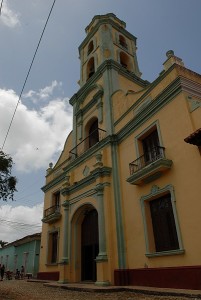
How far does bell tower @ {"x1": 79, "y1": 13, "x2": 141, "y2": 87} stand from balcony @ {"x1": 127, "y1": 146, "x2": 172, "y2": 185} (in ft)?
30.1

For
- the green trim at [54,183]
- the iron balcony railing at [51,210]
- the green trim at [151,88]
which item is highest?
the green trim at [151,88]

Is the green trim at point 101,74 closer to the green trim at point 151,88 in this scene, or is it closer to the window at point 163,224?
the green trim at point 151,88

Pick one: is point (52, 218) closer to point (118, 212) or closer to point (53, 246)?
point (53, 246)

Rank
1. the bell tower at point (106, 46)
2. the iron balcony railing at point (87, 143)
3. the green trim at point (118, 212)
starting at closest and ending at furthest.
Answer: the green trim at point (118, 212)
the iron balcony railing at point (87, 143)
the bell tower at point (106, 46)

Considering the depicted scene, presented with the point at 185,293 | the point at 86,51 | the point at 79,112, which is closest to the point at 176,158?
the point at 185,293

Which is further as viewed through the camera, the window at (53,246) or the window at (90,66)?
the window at (90,66)

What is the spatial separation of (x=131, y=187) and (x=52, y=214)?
713cm

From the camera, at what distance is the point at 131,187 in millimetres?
10906

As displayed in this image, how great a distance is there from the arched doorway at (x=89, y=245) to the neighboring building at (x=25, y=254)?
11658mm

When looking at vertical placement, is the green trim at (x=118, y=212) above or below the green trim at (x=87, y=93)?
below

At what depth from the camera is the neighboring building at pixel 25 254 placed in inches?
918

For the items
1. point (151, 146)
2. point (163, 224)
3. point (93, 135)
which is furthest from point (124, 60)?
point (163, 224)

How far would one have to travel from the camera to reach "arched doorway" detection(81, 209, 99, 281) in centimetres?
1273

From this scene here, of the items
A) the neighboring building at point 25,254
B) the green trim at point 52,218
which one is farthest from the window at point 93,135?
the neighboring building at point 25,254
